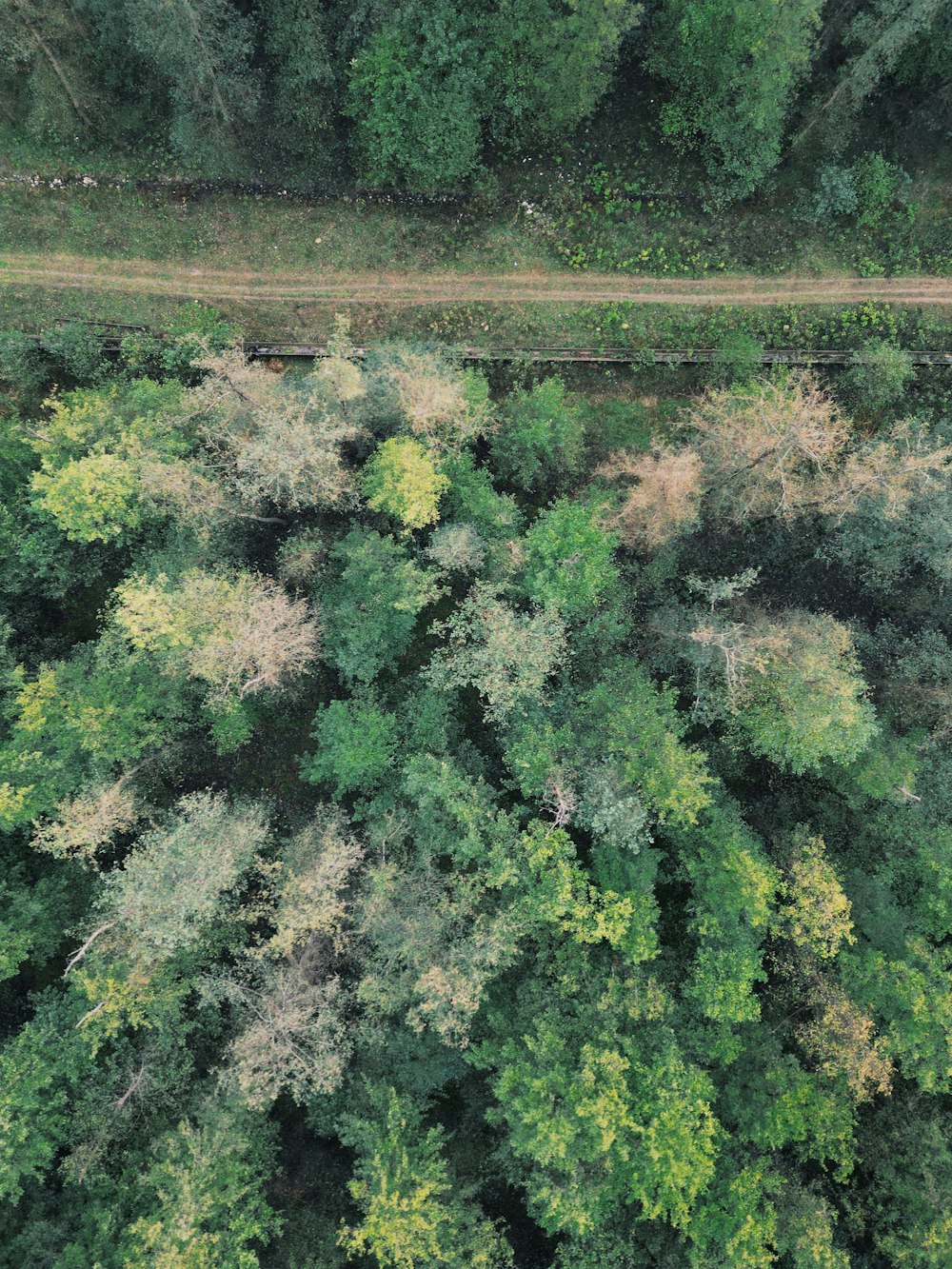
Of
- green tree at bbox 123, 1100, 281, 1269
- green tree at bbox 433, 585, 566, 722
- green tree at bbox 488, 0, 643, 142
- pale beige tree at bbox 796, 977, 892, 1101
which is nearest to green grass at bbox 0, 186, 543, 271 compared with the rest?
green tree at bbox 488, 0, 643, 142

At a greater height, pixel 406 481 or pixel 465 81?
pixel 465 81

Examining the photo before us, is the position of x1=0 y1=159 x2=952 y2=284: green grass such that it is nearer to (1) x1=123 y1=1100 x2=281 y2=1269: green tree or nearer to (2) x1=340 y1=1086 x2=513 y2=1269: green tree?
(2) x1=340 y1=1086 x2=513 y2=1269: green tree

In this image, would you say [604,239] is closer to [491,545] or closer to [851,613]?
[491,545]

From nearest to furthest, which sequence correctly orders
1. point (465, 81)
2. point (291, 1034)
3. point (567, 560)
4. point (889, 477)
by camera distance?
point (291, 1034) < point (567, 560) < point (889, 477) < point (465, 81)

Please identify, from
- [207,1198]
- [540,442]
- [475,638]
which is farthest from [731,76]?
[207,1198]

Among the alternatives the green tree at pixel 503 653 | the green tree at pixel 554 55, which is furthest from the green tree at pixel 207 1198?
the green tree at pixel 554 55

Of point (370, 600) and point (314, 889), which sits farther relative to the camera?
point (370, 600)

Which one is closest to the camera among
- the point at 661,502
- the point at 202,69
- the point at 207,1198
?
the point at 207,1198

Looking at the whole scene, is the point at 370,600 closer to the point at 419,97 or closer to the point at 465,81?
the point at 419,97
